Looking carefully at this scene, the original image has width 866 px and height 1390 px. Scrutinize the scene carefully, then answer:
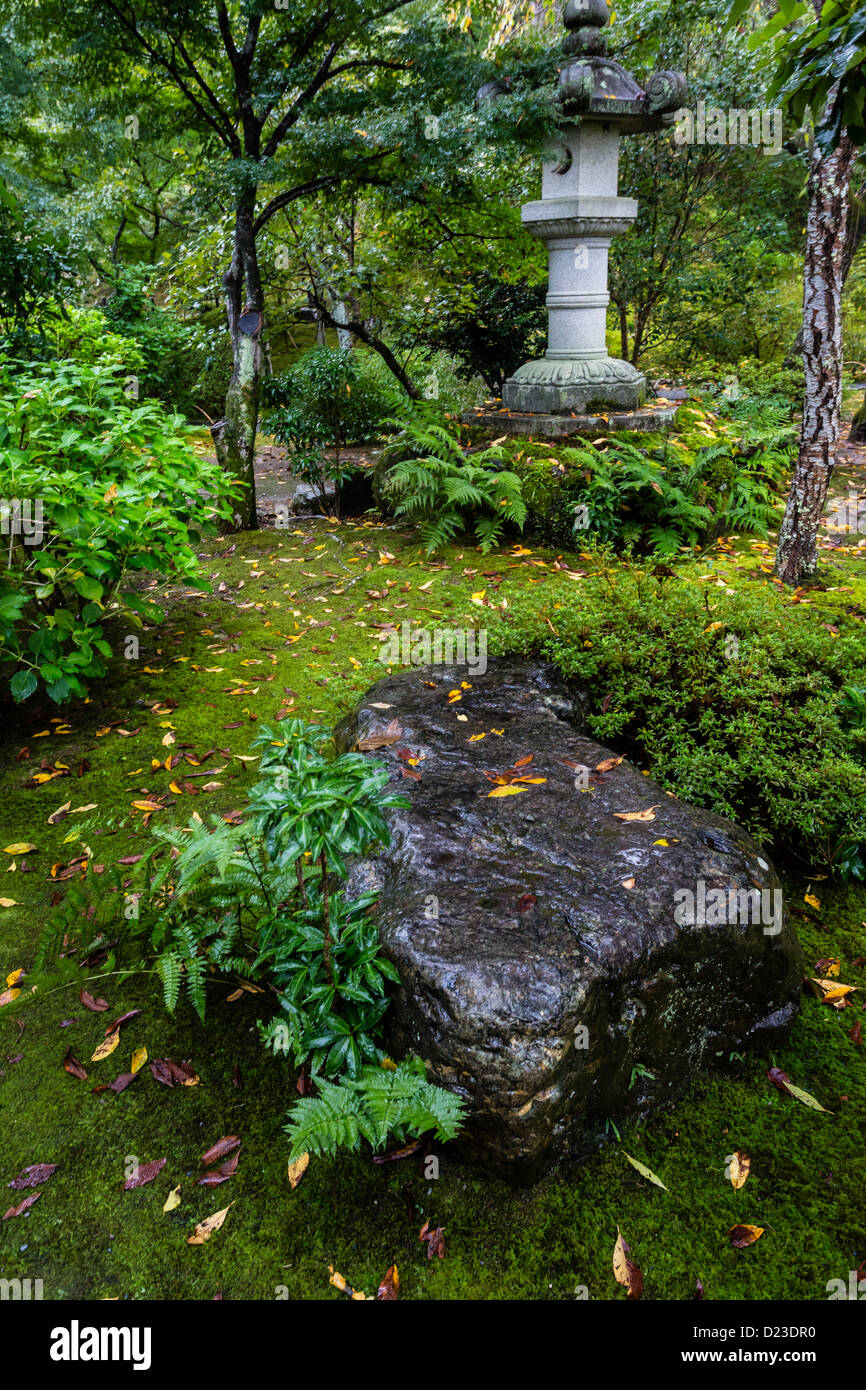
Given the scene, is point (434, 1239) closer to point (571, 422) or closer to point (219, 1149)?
point (219, 1149)

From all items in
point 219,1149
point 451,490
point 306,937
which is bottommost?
point 219,1149

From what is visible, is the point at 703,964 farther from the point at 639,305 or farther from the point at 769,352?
the point at 769,352

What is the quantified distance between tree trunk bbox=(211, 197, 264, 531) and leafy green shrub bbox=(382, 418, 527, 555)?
142 centimetres

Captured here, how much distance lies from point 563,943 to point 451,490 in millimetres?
5386

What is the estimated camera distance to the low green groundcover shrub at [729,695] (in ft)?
11.2

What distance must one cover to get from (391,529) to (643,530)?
2518mm

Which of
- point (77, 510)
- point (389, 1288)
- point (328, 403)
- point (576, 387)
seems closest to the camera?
point (389, 1288)

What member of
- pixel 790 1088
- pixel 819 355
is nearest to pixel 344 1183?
pixel 790 1088

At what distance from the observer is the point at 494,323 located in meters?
9.77

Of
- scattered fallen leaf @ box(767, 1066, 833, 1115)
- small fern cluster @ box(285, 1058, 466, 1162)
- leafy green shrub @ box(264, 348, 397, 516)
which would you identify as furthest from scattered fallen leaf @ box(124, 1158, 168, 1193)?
leafy green shrub @ box(264, 348, 397, 516)

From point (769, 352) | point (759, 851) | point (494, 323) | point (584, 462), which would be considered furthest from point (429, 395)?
point (759, 851)

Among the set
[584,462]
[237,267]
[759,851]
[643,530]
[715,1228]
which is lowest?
[715,1228]

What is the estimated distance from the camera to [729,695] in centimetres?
365

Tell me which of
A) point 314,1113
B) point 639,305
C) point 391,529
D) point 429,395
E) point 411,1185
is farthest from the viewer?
point 639,305
